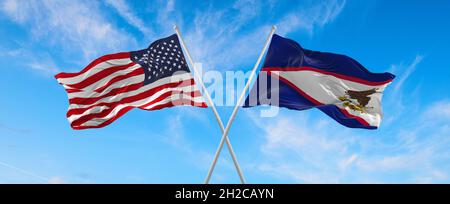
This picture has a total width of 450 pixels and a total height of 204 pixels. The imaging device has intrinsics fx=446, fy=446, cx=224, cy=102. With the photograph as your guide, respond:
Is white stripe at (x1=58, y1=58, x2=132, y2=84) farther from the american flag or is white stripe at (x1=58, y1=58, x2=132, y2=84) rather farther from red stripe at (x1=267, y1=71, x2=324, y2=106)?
red stripe at (x1=267, y1=71, x2=324, y2=106)

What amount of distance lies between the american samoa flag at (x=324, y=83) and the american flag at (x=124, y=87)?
3.10 metres

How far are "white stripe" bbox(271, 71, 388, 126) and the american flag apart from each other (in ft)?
12.7

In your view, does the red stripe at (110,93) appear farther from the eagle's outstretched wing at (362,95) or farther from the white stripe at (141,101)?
the eagle's outstretched wing at (362,95)

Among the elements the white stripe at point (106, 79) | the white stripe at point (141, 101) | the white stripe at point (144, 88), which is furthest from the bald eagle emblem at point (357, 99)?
the white stripe at point (106, 79)

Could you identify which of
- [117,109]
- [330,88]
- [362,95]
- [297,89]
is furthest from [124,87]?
[362,95]

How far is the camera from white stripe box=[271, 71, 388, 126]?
1795 centimetres

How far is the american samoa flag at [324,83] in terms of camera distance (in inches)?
699

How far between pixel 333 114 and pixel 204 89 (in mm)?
5247

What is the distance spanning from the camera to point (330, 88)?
1827cm

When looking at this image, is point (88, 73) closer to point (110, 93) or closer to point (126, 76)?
point (110, 93)

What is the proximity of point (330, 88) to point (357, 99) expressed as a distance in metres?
1.15

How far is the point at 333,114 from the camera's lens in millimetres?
17797
